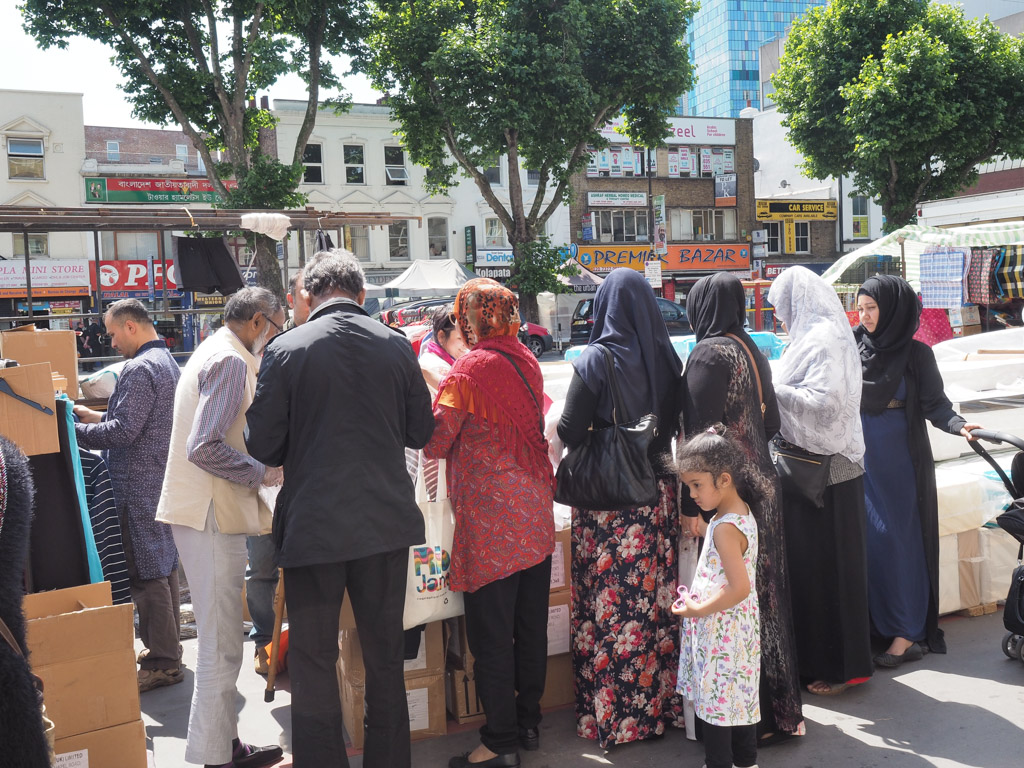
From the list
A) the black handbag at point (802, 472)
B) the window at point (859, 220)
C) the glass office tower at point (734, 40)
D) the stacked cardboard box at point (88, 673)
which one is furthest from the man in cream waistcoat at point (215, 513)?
the glass office tower at point (734, 40)

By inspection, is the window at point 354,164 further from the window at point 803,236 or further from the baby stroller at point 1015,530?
the baby stroller at point 1015,530

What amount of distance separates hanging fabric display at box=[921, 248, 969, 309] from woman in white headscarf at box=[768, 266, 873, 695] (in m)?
9.11

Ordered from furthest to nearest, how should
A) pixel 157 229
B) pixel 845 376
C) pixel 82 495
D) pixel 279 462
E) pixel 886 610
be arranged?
pixel 157 229 < pixel 886 610 < pixel 845 376 < pixel 82 495 < pixel 279 462

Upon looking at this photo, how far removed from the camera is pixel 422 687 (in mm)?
3471

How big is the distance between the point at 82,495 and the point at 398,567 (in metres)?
1.39

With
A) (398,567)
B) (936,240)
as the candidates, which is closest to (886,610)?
(398,567)

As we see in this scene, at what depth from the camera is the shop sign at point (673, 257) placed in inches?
1316

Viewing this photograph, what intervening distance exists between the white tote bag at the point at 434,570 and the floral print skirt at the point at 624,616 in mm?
514

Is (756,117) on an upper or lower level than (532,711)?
upper

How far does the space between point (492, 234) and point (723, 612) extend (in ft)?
99.3

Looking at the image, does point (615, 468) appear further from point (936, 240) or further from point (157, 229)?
point (936, 240)

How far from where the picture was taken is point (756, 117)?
1489 inches

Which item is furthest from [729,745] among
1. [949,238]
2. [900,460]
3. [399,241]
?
[399,241]

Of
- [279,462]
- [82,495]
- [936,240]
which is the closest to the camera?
[279,462]
